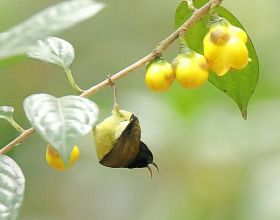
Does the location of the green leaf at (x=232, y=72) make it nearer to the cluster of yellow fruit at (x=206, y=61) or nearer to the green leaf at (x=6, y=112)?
the cluster of yellow fruit at (x=206, y=61)

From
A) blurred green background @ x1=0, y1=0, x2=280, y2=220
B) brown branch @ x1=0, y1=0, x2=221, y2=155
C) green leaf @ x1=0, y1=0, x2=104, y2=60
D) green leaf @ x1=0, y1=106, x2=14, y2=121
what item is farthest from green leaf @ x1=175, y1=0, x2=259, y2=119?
blurred green background @ x1=0, y1=0, x2=280, y2=220

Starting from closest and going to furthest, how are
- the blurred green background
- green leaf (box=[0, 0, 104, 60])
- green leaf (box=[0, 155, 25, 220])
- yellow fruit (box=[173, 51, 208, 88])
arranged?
green leaf (box=[0, 0, 104, 60]), green leaf (box=[0, 155, 25, 220]), yellow fruit (box=[173, 51, 208, 88]), the blurred green background

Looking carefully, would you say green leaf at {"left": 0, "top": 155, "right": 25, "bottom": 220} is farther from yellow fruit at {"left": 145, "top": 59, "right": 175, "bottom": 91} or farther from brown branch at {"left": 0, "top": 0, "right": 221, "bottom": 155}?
yellow fruit at {"left": 145, "top": 59, "right": 175, "bottom": 91}

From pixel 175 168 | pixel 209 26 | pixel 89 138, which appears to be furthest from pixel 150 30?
pixel 209 26

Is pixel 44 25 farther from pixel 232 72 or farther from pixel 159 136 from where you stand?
pixel 159 136

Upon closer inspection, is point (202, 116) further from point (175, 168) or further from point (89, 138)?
point (89, 138)

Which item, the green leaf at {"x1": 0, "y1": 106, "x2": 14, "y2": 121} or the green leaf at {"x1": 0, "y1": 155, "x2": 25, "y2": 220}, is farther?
the green leaf at {"x1": 0, "y1": 106, "x2": 14, "y2": 121}

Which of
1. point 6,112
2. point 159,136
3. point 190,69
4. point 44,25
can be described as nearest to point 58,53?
point 6,112
